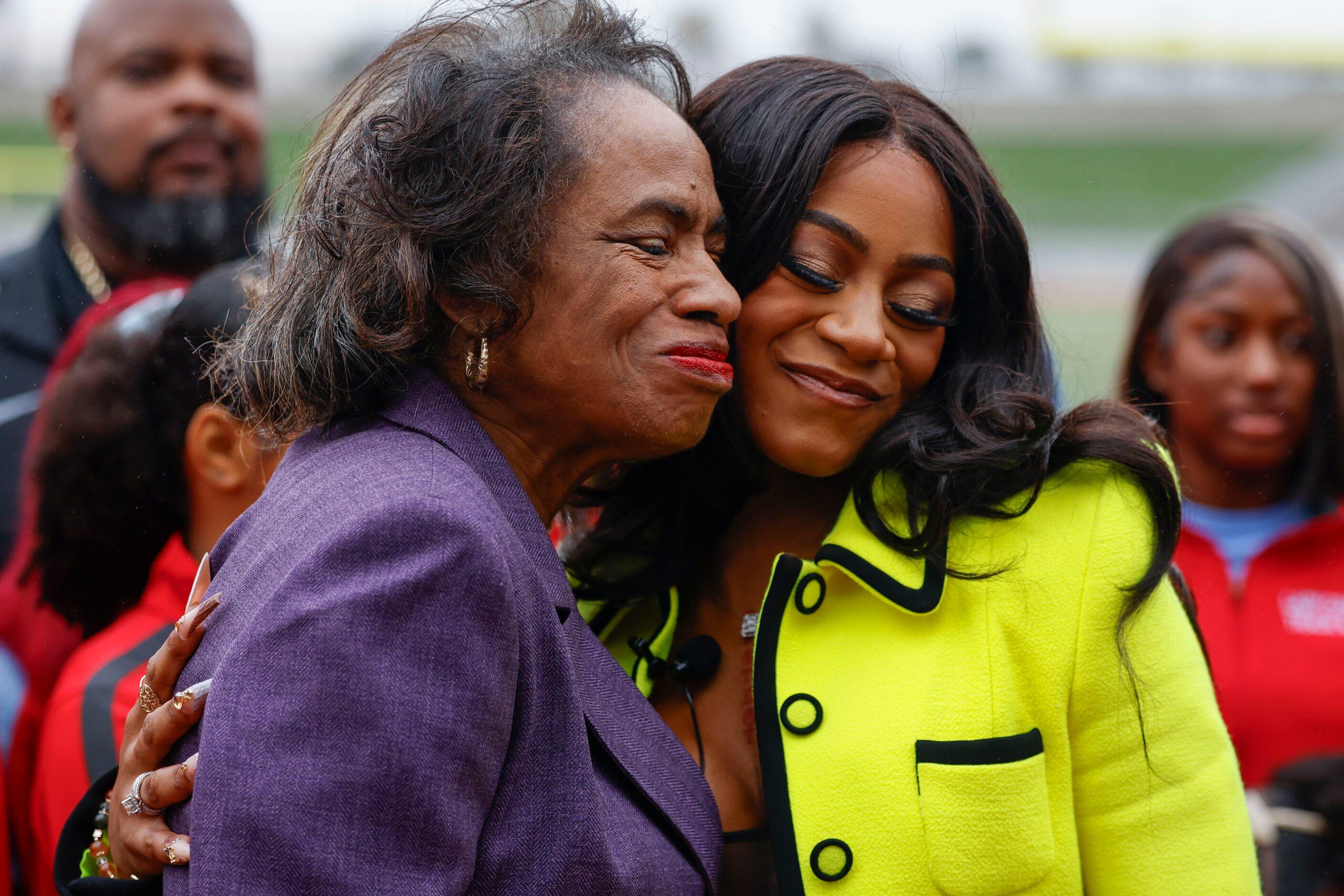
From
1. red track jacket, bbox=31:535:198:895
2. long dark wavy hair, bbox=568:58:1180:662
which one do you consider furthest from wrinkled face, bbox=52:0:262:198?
long dark wavy hair, bbox=568:58:1180:662

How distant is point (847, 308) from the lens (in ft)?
6.11

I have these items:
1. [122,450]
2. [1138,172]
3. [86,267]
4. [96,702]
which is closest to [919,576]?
[96,702]

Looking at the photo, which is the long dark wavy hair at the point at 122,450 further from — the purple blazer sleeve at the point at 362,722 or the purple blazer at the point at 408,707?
the purple blazer sleeve at the point at 362,722

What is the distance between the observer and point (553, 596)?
5.23 ft

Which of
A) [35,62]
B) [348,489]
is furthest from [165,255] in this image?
[35,62]

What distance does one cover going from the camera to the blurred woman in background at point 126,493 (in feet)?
6.94

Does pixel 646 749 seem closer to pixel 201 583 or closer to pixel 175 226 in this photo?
pixel 201 583

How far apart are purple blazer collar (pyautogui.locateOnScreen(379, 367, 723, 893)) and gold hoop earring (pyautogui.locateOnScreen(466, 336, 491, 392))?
0.03m

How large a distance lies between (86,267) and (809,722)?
2269mm

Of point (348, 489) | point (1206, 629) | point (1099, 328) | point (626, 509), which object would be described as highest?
point (348, 489)

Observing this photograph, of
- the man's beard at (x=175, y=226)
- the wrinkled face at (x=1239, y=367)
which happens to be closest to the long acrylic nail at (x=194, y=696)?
the man's beard at (x=175, y=226)

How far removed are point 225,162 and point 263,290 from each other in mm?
1384

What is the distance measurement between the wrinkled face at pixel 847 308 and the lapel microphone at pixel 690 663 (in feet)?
1.08

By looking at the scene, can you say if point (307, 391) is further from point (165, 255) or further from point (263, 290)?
point (165, 255)
